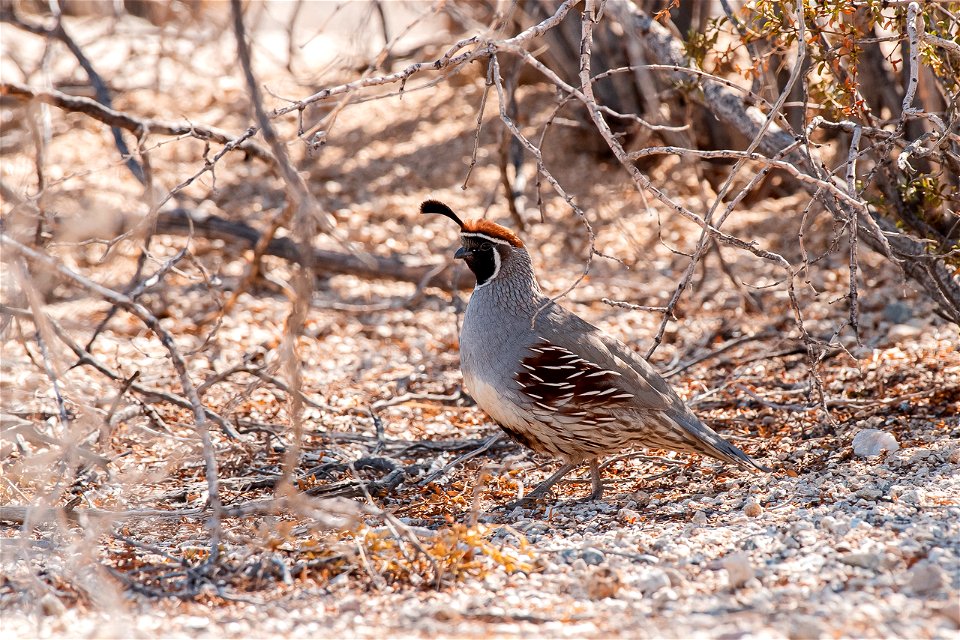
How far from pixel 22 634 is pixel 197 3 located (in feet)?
16.3

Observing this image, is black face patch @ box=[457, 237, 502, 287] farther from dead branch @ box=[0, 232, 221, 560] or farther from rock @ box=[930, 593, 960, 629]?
rock @ box=[930, 593, 960, 629]

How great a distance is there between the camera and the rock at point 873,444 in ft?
11.4

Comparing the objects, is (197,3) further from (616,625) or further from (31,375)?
(616,625)

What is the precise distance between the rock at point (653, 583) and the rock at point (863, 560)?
0.46 meters

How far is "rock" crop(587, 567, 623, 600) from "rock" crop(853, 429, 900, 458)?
4.63 feet

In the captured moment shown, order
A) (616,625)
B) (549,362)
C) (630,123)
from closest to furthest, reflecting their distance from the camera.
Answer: (616,625) → (549,362) → (630,123)

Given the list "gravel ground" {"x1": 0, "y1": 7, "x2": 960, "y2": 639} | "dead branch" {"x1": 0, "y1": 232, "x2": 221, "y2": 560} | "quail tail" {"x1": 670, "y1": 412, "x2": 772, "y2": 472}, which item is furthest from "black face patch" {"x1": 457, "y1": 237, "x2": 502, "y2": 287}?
"dead branch" {"x1": 0, "y1": 232, "x2": 221, "y2": 560}

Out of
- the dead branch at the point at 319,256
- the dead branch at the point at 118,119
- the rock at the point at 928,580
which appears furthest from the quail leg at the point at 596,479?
the dead branch at the point at 118,119

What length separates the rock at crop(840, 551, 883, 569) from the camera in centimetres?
249

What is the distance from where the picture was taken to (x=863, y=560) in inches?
98.6

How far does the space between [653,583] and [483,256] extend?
1650mm

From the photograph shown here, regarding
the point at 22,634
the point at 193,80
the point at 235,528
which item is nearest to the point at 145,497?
the point at 235,528

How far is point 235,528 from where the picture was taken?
10.4ft

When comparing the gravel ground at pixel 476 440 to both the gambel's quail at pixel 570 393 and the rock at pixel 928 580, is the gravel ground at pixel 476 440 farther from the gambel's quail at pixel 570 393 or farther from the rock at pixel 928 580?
the gambel's quail at pixel 570 393
